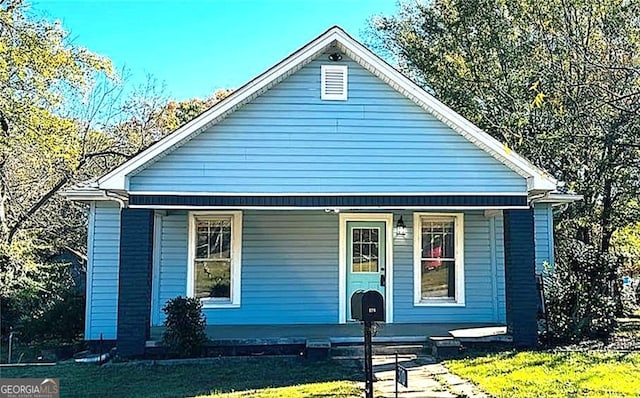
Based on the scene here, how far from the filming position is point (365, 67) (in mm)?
10141

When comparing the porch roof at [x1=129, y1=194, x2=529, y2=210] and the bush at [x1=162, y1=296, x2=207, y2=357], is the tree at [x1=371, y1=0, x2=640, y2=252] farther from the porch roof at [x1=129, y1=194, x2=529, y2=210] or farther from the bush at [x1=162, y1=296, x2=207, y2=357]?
the bush at [x1=162, y1=296, x2=207, y2=357]

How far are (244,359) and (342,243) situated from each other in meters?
3.42

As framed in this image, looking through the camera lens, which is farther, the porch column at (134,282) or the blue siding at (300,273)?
the blue siding at (300,273)

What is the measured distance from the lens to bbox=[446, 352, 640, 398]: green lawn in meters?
6.89

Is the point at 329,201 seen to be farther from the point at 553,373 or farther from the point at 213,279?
the point at 553,373

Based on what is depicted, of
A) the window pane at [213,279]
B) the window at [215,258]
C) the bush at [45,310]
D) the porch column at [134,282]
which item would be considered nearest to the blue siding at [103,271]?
the bush at [45,310]

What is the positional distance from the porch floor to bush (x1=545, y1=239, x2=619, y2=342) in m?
→ 0.97

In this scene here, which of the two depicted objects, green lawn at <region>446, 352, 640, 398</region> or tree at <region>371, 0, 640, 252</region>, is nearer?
green lawn at <region>446, 352, 640, 398</region>

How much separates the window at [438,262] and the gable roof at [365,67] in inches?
98.5

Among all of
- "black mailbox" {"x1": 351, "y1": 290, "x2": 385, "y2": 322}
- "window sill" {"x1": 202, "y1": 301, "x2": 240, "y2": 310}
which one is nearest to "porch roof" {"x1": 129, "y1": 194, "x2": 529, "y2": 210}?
"window sill" {"x1": 202, "y1": 301, "x2": 240, "y2": 310}

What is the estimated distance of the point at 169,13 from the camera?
12.9m

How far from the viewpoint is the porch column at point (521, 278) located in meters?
9.71

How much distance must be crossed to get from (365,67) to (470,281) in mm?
4842

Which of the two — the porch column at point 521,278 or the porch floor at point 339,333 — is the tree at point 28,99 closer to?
the porch floor at point 339,333
